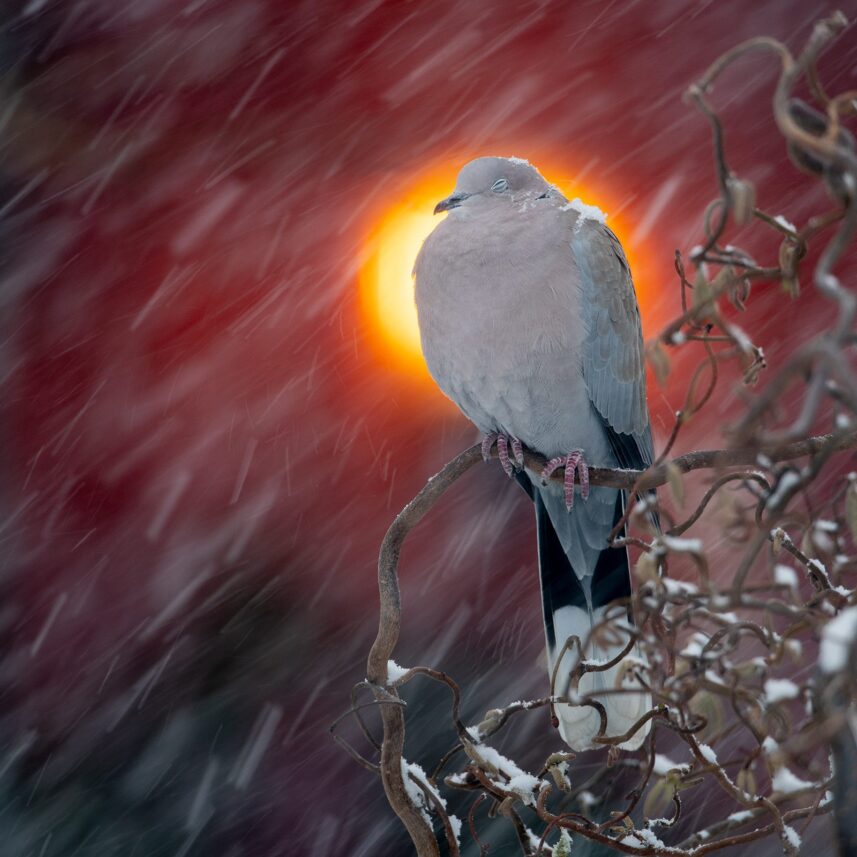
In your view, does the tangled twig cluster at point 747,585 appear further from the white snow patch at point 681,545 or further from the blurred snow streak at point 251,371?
the blurred snow streak at point 251,371

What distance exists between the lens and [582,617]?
1.31 meters

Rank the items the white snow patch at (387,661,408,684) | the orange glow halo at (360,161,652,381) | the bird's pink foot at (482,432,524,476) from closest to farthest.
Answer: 1. the white snow patch at (387,661,408,684)
2. the bird's pink foot at (482,432,524,476)
3. the orange glow halo at (360,161,652,381)

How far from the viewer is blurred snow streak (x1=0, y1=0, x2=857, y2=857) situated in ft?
6.49

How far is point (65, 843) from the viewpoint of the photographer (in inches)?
74.0

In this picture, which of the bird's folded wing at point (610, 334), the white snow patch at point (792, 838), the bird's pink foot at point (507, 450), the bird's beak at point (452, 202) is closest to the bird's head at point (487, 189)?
the bird's beak at point (452, 202)

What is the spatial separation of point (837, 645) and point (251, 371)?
1835mm

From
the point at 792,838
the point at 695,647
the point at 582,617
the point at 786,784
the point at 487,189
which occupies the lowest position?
the point at 582,617

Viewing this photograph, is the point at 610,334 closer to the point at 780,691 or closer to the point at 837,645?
the point at 780,691

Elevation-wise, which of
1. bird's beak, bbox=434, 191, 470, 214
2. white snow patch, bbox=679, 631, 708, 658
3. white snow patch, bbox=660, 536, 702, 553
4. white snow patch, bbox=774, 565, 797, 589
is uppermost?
bird's beak, bbox=434, 191, 470, 214

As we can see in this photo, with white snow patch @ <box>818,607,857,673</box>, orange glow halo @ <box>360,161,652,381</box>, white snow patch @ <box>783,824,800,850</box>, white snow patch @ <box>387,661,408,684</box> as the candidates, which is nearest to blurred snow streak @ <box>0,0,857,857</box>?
orange glow halo @ <box>360,161,652,381</box>

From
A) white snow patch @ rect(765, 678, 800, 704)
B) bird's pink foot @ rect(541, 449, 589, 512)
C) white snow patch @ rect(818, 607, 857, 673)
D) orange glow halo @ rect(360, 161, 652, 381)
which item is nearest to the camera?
white snow patch @ rect(818, 607, 857, 673)

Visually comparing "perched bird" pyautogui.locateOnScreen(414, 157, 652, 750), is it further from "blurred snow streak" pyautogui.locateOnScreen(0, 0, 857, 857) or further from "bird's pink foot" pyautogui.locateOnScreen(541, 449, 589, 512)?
"blurred snow streak" pyautogui.locateOnScreen(0, 0, 857, 857)

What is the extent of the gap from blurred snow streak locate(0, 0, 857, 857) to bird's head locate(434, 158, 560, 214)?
2.16ft

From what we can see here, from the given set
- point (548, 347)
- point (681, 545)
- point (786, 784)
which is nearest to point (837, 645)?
point (681, 545)
